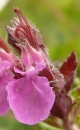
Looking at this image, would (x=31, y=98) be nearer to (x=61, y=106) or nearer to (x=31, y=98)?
(x=31, y=98)

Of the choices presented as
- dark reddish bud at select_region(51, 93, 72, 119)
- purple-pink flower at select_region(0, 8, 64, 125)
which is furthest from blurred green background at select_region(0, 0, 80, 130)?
purple-pink flower at select_region(0, 8, 64, 125)

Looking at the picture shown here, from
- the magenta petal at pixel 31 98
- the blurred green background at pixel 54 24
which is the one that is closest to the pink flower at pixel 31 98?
the magenta petal at pixel 31 98

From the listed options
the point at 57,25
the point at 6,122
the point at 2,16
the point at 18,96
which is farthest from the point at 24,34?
the point at 2,16

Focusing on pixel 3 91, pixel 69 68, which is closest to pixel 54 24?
pixel 69 68

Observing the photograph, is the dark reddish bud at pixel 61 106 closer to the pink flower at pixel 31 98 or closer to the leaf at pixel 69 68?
the leaf at pixel 69 68

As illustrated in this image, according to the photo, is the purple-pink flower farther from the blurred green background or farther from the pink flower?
the blurred green background
